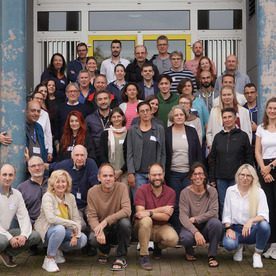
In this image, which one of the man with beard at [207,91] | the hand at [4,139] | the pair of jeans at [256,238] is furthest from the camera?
the man with beard at [207,91]

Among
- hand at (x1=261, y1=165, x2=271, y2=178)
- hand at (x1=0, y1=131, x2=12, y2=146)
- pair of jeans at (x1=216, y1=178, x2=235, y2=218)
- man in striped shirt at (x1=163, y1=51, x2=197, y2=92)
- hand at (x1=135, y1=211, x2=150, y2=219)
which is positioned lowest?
hand at (x1=135, y1=211, x2=150, y2=219)

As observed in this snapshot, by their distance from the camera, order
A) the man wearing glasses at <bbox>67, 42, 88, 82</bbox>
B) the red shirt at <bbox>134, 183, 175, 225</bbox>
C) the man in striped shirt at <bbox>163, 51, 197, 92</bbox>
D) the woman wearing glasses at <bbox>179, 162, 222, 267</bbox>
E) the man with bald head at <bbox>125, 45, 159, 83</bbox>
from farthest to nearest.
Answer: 1. the man wearing glasses at <bbox>67, 42, 88, 82</bbox>
2. the man with bald head at <bbox>125, 45, 159, 83</bbox>
3. the man in striped shirt at <bbox>163, 51, 197, 92</bbox>
4. the red shirt at <bbox>134, 183, 175, 225</bbox>
5. the woman wearing glasses at <bbox>179, 162, 222, 267</bbox>

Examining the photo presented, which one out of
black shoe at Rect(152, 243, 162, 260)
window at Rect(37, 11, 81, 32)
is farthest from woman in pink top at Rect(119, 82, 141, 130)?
window at Rect(37, 11, 81, 32)

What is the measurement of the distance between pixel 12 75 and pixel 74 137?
1.25m

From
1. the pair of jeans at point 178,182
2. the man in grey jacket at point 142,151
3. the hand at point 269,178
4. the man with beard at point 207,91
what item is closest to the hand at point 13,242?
the man in grey jacket at point 142,151

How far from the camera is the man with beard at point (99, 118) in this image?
8.12m

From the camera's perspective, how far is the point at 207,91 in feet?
29.9

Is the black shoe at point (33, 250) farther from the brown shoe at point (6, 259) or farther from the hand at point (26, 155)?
the hand at point (26, 155)

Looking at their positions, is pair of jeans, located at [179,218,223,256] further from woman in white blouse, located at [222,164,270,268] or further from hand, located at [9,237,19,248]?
hand, located at [9,237,19,248]

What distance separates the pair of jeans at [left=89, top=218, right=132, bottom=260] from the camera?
6695 mm

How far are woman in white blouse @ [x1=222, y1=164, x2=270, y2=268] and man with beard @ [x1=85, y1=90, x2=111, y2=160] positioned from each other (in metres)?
2.19

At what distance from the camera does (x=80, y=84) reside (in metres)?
9.27

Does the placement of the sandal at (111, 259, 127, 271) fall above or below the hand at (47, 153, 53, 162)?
below

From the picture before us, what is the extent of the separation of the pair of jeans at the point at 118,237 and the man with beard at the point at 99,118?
155cm
